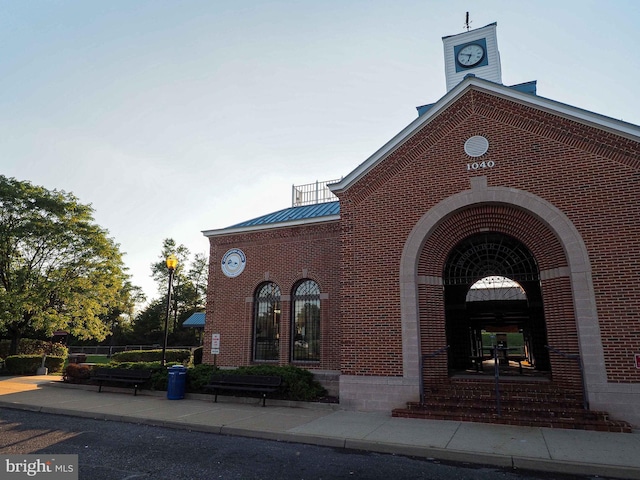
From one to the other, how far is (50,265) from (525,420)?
23313 mm

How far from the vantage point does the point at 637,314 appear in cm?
875

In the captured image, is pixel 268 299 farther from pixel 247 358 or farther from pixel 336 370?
pixel 336 370

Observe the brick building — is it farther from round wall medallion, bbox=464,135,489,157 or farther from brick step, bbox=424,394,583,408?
brick step, bbox=424,394,583,408

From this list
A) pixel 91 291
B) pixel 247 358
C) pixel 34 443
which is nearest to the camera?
pixel 34 443

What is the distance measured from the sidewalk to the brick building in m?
1.39

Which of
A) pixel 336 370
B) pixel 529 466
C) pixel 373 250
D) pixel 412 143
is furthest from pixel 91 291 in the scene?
pixel 529 466

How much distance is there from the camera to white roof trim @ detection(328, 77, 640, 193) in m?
9.61

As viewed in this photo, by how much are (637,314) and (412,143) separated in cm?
681

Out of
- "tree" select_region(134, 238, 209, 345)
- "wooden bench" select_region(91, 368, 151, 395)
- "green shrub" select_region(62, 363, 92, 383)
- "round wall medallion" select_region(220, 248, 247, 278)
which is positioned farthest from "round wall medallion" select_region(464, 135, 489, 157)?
"tree" select_region(134, 238, 209, 345)

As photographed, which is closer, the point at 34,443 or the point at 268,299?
the point at 34,443

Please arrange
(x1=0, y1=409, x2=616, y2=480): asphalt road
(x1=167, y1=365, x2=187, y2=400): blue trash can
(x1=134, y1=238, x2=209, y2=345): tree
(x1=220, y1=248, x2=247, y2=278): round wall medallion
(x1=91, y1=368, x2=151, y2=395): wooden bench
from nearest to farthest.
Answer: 1. (x1=0, y1=409, x2=616, y2=480): asphalt road
2. (x1=167, y1=365, x2=187, y2=400): blue trash can
3. (x1=91, y1=368, x2=151, y2=395): wooden bench
4. (x1=220, y1=248, x2=247, y2=278): round wall medallion
5. (x1=134, y1=238, x2=209, y2=345): tree

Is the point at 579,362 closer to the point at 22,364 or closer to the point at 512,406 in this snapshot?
the point at 512,406

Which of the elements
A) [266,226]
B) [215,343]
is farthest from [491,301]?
[215,343]

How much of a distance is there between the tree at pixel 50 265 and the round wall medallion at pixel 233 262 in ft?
34.9
